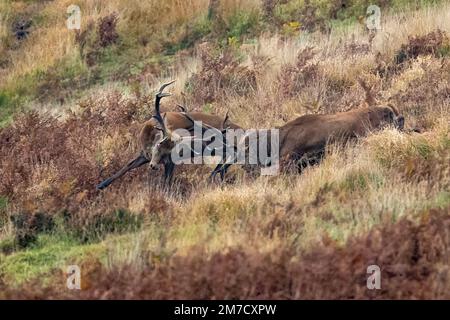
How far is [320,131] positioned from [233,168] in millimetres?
1240

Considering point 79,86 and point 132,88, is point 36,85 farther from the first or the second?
point 132,88

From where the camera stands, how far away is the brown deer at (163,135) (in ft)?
41.5

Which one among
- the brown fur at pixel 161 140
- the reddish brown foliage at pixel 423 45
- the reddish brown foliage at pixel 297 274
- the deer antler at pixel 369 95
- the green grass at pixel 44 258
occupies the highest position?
the reddish brown foliage at pixel 423 45

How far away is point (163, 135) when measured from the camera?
12906mm

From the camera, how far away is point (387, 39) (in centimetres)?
1647

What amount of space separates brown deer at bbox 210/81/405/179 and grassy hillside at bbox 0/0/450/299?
388 mm

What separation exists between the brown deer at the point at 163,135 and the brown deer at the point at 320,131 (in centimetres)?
73

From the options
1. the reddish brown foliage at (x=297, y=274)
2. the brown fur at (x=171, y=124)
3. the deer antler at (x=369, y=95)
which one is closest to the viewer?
the reddish brown foliage at (x=297, y=274)

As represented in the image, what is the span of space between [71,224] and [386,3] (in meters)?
10.3

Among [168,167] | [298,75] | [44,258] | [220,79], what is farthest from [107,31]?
[44,258]

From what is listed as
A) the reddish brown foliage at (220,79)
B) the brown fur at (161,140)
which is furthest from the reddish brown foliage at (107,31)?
the brown fur at (161,140)

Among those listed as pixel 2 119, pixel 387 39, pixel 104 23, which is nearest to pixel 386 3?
pixel 387 39

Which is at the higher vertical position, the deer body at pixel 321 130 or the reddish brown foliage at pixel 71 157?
the deer body at pixel 321 130

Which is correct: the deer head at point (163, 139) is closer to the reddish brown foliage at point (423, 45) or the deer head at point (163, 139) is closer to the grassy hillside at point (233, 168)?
the grassy hillside at point (233, 168)
